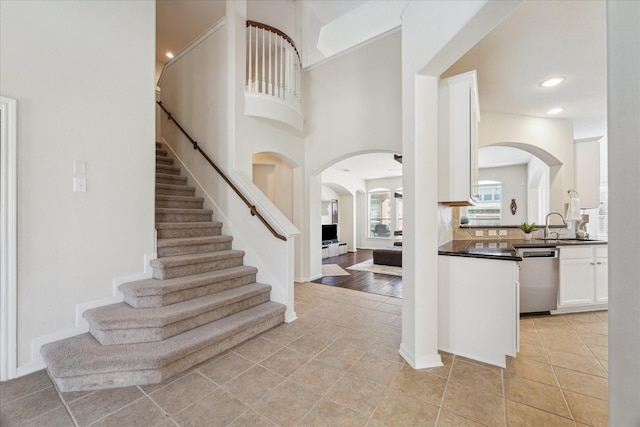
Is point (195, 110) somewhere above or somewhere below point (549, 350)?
above

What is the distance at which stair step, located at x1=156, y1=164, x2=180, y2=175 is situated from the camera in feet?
14.0

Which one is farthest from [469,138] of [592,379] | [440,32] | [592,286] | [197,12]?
[197,12]

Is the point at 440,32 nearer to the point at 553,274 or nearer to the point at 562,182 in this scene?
the point at 553,274

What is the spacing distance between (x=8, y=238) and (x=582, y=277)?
Answer: 19.4 ft

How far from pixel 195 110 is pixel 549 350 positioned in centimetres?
562

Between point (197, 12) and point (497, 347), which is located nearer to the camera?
point (497, 347)

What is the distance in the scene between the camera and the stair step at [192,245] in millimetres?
2947

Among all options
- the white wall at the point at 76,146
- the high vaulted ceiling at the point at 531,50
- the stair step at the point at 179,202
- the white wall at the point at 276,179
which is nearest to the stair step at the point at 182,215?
the stair step at the point at 179,202

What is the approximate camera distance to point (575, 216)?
3.73 meters

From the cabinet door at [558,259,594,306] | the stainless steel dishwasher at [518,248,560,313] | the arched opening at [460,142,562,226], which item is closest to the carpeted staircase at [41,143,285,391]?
the stainless steel dishwasher at [518,248,560,313]

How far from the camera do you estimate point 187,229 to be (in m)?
3.36

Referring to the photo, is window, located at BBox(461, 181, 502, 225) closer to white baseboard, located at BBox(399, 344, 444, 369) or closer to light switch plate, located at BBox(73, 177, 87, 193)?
white baseboard, located at BBox(399, 344, 444, 369)

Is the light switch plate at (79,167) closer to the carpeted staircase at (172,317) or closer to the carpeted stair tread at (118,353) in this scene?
the carpeted staircase at (172,317)

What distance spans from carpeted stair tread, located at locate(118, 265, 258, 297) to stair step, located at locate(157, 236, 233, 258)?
377 millimetres
